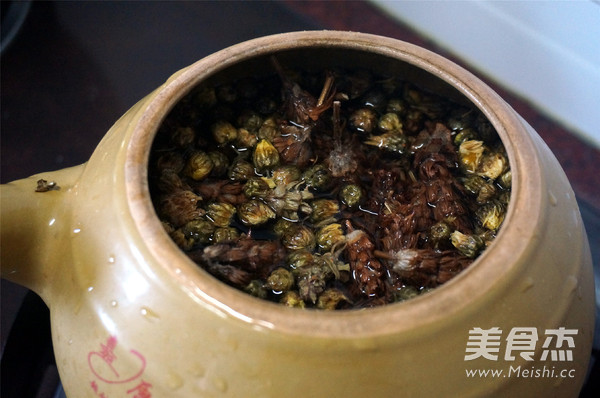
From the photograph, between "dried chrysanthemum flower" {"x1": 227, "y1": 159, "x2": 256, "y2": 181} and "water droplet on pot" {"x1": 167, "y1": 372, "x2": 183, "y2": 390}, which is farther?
"dried chrysanthemum flower" {"x1": 227, "y1": 159, "x2": 256, "y2": 181}

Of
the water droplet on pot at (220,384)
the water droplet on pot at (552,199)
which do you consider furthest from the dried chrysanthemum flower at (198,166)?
the water droplet on pot at (552,199)

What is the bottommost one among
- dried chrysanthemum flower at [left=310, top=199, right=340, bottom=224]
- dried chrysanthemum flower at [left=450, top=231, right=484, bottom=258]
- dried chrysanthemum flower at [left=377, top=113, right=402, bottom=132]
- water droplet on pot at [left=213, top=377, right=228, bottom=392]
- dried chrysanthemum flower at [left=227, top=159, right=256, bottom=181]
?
water droplet on pot at [left=213, top=377, right=228, bottom=392]

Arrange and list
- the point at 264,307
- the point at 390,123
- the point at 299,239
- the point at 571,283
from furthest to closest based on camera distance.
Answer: the point at 390,123
the point at 299,239
the point at 571,283
the point at 264,307

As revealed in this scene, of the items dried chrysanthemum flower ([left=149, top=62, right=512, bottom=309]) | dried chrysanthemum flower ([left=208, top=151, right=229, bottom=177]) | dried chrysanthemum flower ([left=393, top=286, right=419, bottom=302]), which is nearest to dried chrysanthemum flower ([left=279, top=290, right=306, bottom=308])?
dried chrysanthemum flower ([left=149, top=62, right=512, bottom=309])

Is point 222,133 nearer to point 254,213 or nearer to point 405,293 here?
point 254,213

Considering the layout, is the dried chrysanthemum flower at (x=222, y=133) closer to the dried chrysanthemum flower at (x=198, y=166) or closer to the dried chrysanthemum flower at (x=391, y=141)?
the dried chrysanthemum flower at (x=198, y=166)

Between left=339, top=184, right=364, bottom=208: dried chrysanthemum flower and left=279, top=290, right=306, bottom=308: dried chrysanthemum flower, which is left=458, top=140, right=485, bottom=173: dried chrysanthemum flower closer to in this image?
left=339, top=184, right=364, bottom=208: dried chrysanthemum flower

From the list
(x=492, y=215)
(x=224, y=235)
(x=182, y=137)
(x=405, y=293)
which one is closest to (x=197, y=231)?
(x=224, y=235)

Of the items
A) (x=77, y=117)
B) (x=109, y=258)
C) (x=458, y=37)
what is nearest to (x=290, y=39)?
(x=109, y=258)
